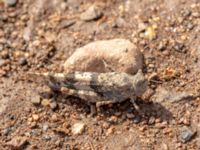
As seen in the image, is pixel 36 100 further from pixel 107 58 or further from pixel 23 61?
pixel 107 58

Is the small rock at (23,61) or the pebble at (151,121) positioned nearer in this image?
the pebble at (151,121)

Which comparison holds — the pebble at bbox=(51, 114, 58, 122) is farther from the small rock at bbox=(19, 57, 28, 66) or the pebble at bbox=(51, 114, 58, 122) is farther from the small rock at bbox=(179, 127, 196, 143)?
the small rock at bbox=(179, 127, 196, 143)

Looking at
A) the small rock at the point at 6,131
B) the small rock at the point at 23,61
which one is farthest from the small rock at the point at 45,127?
the small rock at the point at 23,61

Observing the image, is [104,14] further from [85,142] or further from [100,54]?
[85,142]

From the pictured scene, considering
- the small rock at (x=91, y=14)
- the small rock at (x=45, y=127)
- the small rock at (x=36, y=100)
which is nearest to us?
the small rock at (x=45, y=127)

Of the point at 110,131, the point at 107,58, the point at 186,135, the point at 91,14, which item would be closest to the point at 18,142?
the point at 110,131

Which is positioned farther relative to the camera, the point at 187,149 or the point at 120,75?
the point at 120,75

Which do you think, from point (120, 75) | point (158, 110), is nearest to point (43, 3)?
point (120, 75)

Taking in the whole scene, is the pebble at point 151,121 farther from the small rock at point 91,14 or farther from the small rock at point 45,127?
the small rock at point 91,14
